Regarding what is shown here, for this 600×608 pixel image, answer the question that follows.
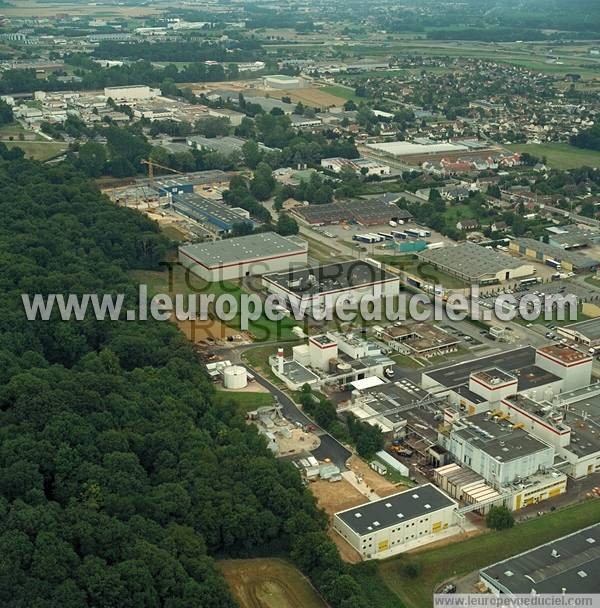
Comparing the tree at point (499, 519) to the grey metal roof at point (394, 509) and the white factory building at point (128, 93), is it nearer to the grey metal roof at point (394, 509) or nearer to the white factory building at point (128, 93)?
the grey metal roof at point (394, 509)

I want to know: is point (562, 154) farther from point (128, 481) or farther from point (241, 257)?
point (128, 481)

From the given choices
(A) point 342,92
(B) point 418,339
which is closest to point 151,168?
(B) point 418,339

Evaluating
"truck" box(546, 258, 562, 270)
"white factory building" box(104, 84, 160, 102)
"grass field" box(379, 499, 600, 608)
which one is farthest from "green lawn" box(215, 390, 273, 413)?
"white factory building" box(104, 84, 160, 102)

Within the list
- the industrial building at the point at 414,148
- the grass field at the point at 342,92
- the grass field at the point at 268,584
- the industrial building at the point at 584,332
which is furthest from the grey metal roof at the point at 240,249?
the grass field at the point at 342,92

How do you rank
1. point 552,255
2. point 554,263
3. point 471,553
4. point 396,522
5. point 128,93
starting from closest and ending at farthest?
1. point 471,553
2. point 396,522
3. point 554,263
4. point 552,255
5. point 128,93

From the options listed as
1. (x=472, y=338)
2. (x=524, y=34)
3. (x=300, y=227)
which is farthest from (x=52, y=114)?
(x=524, y=34)
